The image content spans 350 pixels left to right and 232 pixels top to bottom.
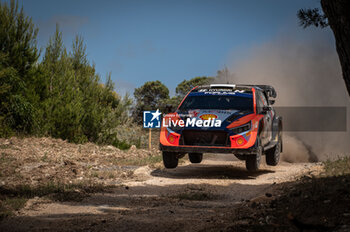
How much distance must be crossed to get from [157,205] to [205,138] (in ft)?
11.1

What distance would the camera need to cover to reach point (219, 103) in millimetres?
11602

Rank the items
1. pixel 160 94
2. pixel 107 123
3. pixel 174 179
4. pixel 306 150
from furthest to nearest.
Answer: pixel 160 94 < pixel 107 123 < pixel 306 150 < pixel 174 179

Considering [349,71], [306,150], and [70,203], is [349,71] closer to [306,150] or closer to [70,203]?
[70,203]

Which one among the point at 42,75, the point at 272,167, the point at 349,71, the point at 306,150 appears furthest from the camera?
the point at 42,75

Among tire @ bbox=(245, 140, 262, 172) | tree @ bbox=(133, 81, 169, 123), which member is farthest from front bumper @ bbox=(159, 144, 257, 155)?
tree @ bbox=(133, 81, 169, 123)

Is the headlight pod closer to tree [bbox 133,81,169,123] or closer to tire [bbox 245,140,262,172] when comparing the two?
tire [bbox 245,140,262,172]

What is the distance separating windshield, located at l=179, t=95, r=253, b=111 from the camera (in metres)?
11.4

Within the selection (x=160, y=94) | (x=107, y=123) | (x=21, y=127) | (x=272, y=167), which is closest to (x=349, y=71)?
(x=272, y=167)

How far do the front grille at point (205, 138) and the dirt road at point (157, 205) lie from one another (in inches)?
33.3

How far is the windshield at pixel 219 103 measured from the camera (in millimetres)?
11422

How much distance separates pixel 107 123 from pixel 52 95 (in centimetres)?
367

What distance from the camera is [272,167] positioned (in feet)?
44.4

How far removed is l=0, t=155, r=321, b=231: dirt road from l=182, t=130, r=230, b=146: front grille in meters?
0.84

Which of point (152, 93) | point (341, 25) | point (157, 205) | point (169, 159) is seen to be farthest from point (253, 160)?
point (152, 93)
